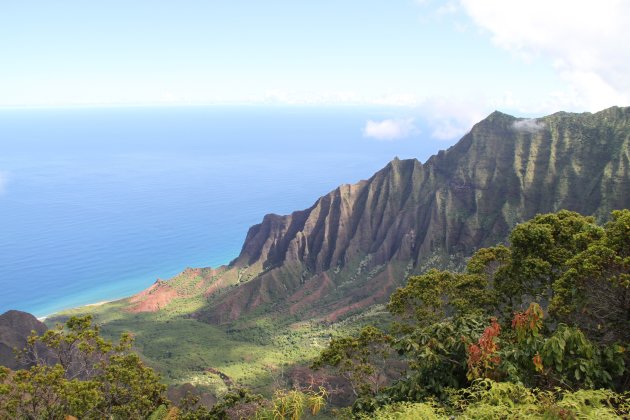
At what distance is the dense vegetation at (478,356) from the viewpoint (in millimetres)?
16500

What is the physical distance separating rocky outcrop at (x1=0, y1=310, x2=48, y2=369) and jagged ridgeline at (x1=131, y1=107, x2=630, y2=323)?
3971 cm

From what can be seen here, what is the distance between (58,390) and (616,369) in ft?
79.5

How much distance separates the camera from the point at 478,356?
18156 mm

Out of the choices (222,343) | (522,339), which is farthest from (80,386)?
(222,343)

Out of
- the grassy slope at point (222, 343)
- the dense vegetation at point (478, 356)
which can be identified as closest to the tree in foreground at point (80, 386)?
the dense vegetation at point (478, 356)

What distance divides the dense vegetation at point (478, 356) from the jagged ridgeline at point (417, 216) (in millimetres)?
67522

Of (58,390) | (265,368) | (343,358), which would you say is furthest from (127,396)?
(265,368)

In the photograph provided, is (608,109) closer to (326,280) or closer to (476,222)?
(476,222)

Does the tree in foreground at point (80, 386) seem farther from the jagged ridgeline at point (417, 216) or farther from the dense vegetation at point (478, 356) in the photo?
the jagged ridgeline at point (417, 216)

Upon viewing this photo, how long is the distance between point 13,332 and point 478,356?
273 feet

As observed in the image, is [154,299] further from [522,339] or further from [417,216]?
[522,339]

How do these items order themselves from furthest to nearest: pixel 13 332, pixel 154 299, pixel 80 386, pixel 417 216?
pixel 154 299 < pixel 417 216 < pixel 13 332 < pixel 80 386

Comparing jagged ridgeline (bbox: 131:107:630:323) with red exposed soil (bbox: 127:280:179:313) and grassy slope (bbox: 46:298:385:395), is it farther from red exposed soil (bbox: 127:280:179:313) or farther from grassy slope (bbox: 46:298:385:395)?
grassy slope (bbox: 46:298:385:395)

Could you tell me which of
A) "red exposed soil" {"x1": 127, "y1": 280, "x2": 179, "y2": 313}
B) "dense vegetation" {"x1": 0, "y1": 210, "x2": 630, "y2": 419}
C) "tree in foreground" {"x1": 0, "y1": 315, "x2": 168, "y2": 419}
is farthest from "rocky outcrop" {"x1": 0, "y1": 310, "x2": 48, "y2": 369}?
"tree in foreground" {"x1": 0, "y1": 315, "x2": 168, "y2": 419}
